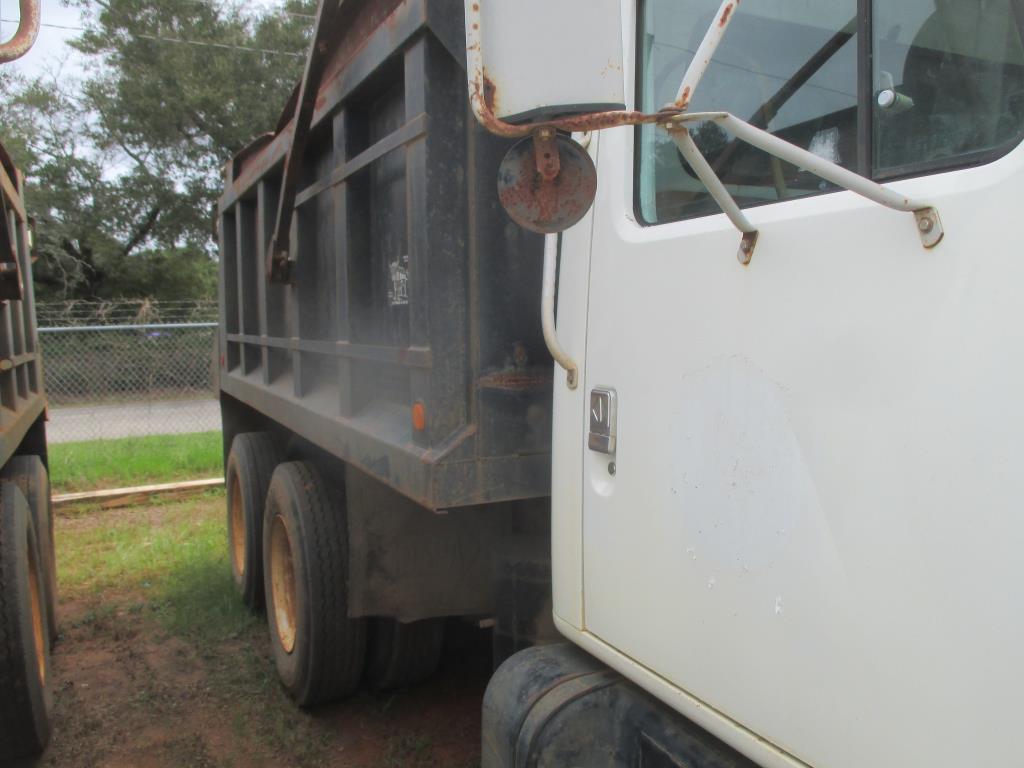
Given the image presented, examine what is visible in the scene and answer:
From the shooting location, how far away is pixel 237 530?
16.5 feet

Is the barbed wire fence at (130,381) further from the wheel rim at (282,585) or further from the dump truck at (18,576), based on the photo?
the wheel rim at (282,585)

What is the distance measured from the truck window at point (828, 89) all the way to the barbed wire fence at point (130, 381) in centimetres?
1087

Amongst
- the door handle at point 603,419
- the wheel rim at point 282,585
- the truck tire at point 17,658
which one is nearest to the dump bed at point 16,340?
the truck tire at point 17,658

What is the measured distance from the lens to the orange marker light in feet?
7.10

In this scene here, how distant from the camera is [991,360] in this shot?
1.10 m

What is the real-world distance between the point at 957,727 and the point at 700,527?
515 millimetres

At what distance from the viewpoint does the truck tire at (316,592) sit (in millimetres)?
3189

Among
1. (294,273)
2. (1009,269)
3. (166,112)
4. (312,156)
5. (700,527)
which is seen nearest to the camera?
(1009,269)

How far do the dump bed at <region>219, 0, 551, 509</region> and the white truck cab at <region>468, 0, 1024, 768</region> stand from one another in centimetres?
29

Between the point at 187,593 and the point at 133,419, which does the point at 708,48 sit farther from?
the point at 133,419

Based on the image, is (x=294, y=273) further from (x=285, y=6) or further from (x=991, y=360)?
(x=285, y=6)

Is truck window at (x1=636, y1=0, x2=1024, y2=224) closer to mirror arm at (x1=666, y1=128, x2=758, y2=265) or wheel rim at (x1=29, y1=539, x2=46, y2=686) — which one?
mirror arm at (x1=666, y1=128, x2=758, y2=265)

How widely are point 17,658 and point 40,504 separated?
1.69m

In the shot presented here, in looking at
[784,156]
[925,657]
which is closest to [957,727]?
[925,657]
